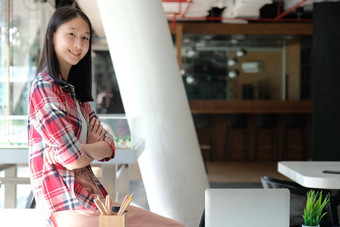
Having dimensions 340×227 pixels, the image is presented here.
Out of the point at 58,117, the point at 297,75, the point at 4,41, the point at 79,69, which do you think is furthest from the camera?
the point at 297,75

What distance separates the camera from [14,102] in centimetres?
636

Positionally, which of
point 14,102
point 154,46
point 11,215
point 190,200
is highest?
point 154,46

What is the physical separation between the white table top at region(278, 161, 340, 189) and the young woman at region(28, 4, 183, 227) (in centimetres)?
152

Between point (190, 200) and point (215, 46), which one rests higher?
point (215, 46)

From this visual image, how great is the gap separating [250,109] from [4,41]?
6.40 metres

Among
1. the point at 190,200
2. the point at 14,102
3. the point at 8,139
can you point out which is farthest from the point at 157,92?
the point at 14,102

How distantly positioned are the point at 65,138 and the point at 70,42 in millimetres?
343

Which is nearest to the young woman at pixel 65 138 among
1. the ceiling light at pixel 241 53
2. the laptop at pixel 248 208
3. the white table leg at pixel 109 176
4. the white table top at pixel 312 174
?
the laptop at pixel 248 208

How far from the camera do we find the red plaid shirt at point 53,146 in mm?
1682

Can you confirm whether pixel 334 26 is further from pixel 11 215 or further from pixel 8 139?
pixel 11 215

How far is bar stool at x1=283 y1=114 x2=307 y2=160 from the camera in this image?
1105 centimetres

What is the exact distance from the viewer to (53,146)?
1693 mm

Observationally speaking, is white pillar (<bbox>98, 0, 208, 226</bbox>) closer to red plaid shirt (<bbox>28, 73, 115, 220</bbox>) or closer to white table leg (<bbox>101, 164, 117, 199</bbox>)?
white table leg (<bbox>101, 164, 117, 199</bbox>)

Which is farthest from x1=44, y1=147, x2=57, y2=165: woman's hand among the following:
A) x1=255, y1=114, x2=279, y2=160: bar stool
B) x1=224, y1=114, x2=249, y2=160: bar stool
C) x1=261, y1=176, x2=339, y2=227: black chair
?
x1=255, y1=114, x2=279, y2=160: bar stool
